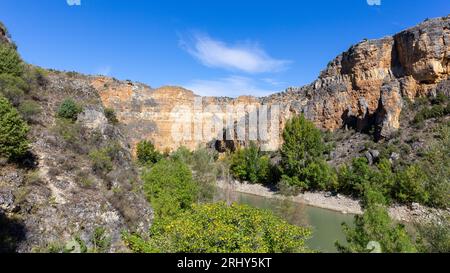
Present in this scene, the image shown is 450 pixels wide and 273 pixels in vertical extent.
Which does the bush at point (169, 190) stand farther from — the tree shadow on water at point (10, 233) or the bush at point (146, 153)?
the bush at point (146, 153)

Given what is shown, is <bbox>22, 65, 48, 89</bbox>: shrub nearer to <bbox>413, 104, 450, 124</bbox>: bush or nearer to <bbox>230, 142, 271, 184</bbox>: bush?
<bbox>230, 142, 271, 184</bbox>: bush

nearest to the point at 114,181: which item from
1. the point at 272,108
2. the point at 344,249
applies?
the point at 344,249

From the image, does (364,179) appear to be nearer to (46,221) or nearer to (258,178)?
(258,178)

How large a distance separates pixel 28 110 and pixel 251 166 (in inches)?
1509

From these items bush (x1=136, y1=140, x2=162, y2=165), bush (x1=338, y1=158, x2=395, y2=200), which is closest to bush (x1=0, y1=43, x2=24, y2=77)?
bush (x1=338, y1=158, x2=395, y2=200)

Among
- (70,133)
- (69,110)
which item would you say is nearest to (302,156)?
(69,110)

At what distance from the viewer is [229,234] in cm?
869

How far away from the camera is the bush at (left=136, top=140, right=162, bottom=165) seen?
53922mm

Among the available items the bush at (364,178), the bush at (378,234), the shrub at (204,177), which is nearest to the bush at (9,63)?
the shrub at (204,177)

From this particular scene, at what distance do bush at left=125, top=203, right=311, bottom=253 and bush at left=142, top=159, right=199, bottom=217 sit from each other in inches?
365

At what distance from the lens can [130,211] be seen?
1544cm

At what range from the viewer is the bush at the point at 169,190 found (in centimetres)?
1934

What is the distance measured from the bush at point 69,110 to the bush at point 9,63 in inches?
120
